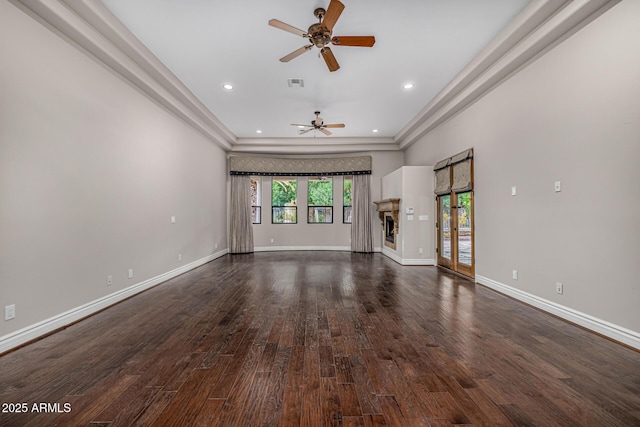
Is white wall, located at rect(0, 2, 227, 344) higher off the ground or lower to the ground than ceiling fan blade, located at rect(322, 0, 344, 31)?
lower

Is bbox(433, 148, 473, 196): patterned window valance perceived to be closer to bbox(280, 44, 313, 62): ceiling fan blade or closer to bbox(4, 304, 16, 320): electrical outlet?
bbox(280, 44, 313, 62): ceiling fan blade

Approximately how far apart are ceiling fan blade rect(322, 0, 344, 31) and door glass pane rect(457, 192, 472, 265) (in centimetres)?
369

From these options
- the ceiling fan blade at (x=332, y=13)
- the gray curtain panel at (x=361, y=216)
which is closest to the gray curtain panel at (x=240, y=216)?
the gray curtain panel at (x=361, y=216)

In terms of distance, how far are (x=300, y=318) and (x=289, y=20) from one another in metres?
3.43

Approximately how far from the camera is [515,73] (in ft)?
12.5

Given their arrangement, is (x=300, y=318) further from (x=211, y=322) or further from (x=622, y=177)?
(x=622, y=177)

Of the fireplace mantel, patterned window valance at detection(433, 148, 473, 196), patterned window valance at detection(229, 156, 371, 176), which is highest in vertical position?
patterned window valance at detection(229, 156, 371, 176)

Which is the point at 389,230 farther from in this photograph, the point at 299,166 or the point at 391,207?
the point at 299,166

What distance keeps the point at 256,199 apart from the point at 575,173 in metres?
7.82

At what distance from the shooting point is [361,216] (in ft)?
28.4

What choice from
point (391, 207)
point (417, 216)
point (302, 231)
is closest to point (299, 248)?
point (302, 231)

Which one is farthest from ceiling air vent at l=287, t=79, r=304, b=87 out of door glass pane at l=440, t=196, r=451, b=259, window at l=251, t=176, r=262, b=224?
window at l=251, t=176, r=262, b=224

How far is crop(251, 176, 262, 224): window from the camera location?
9102 millimetres

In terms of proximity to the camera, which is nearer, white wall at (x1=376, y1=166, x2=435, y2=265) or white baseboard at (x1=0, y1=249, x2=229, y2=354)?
white baseboard at (x1=0, y1=249, x2=229, y2=354)
